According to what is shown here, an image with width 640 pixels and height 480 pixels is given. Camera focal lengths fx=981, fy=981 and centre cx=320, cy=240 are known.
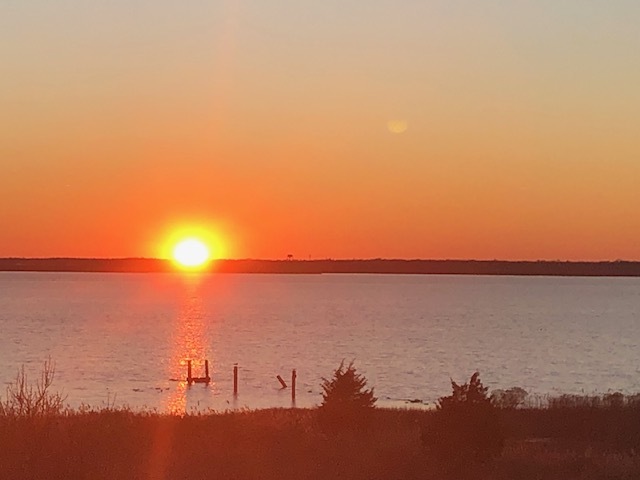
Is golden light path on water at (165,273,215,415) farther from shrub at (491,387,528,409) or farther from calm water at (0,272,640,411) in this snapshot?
shrub at (491,387,528,409)

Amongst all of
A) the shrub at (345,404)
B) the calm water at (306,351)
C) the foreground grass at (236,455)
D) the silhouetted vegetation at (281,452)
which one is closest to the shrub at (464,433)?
the silhouetted vegetation at (281,452)

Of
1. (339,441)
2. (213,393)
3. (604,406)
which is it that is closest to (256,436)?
(339,441)

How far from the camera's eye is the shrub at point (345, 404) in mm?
19141

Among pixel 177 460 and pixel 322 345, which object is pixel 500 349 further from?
pixel 177 460

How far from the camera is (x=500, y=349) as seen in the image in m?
84.2

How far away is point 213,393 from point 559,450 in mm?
40670

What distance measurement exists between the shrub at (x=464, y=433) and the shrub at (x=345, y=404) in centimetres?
435

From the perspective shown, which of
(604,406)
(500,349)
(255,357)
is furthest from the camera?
(500,349)

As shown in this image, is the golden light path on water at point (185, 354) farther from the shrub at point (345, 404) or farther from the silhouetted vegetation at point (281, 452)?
the silhouetted vegetation at point (281, 452)

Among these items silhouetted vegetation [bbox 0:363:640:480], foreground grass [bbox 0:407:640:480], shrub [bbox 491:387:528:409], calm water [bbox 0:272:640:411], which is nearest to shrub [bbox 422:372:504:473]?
silhouetted vegetation [bbox 0:363:640:480]

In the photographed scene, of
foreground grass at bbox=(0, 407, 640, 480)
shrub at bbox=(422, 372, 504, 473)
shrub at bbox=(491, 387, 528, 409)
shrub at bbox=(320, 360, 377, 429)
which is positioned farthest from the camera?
shrub at bbox=(491, 387, 528, 409)

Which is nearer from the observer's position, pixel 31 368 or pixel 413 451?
pixel 413 451

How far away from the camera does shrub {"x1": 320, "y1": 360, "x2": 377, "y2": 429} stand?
754 inches

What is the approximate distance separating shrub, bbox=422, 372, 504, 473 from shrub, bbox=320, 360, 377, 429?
4351 mm
